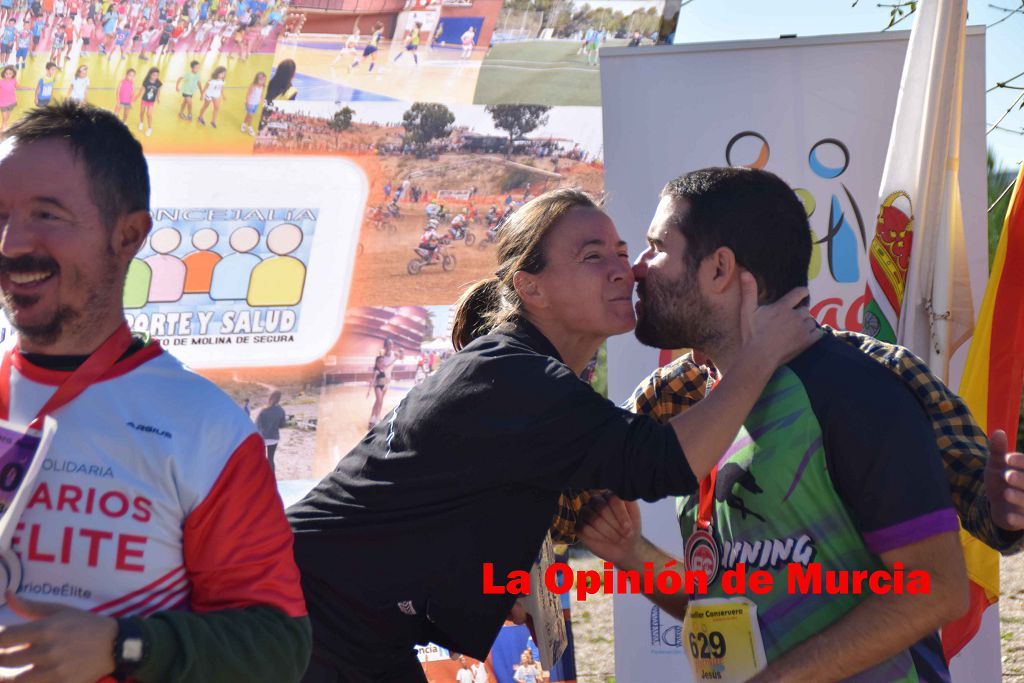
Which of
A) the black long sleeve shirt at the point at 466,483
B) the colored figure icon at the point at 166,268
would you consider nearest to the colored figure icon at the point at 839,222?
the black long sleeve shirt at the point at 466,483

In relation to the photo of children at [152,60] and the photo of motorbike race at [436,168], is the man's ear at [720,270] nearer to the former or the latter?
the photo of motorbike race at [436,168]

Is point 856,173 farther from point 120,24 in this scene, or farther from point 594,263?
point 120,24

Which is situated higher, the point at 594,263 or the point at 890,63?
the point at 890,63

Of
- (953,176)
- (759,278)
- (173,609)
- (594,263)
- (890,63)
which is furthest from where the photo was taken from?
(890,63)

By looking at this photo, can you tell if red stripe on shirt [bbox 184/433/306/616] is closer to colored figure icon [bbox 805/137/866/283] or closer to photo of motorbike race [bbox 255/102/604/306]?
photo of motorbike race [bbox 255/102/604/306]

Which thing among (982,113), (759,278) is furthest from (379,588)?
(982,113)

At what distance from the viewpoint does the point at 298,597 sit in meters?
1.49

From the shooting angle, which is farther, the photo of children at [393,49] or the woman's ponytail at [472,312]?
the photo of children at [393,49]

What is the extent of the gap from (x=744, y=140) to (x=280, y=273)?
67.4 inches

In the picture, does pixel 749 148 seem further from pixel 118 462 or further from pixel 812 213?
pixel 118 462

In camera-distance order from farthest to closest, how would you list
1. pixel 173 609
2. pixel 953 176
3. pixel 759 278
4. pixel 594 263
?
pixel 953 176 < pixel 594 263 < pixel 759 278 < pixel 173 609

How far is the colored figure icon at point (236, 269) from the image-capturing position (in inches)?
145

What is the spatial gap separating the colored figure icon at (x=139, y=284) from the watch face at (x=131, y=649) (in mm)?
2503

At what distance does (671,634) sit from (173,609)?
107 inches
